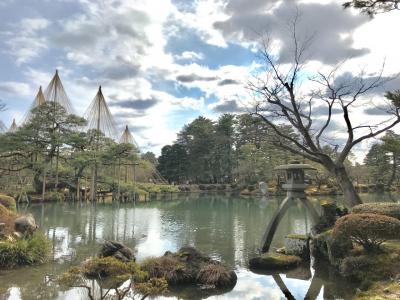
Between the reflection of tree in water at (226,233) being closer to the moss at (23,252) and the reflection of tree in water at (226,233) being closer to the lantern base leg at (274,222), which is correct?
the lantern base leg at (274,222)

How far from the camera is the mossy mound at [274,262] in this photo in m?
8.96

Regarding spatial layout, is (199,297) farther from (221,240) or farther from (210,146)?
(210,146)

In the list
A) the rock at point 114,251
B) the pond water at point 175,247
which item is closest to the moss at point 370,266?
the pond water at point 175,247

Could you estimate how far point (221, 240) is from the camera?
43.9 feet

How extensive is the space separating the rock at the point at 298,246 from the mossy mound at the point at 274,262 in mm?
501

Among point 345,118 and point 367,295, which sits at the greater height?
point 345,118

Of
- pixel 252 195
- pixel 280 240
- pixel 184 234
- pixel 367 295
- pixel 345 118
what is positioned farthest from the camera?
pixel 252 195

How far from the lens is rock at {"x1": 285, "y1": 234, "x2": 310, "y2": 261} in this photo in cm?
976

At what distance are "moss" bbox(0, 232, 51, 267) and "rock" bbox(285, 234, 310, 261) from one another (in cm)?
672

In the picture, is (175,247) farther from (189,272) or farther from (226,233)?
(189,272)

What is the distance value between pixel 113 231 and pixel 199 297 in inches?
388

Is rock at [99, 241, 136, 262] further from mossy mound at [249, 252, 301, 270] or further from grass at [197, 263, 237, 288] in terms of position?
mossy mound at [249, 252, 301, 270]

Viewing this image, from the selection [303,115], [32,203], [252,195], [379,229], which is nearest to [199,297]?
[379,229]

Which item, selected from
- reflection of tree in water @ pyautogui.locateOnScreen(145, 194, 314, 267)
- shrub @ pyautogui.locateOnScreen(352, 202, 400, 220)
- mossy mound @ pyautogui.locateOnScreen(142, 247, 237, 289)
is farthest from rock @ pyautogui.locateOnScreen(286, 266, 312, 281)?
shrub @ pyautogui.locateOnScreen(352, 202, 400, 220)
